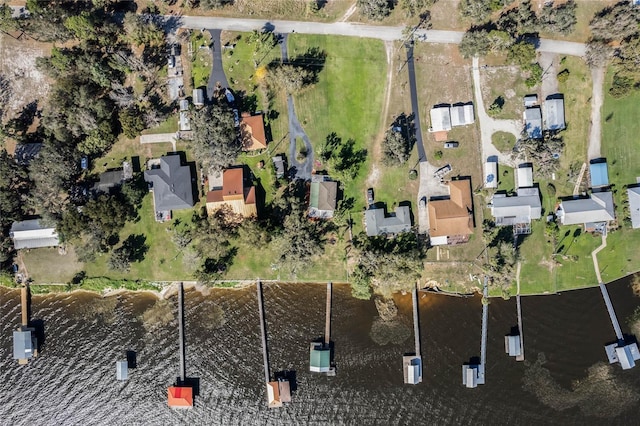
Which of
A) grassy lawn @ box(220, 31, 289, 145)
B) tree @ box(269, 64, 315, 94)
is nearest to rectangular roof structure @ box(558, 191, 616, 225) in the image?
tree @ box(269, 64, 315, 94)

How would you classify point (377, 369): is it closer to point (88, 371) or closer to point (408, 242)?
point (408, 242)

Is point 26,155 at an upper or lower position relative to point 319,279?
upper

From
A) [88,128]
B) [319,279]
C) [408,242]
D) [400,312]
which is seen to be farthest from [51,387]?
[408,242]

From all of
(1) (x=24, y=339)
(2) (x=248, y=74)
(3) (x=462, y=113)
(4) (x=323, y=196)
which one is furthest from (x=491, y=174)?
(1) (x=24, y=339)

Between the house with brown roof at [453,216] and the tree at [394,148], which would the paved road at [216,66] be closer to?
the tree at [394,148]

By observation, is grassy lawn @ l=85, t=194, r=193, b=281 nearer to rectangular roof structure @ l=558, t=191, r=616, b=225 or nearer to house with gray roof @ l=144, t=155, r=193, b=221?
house with gray roof @ l=144, t=155, r=193, b=221

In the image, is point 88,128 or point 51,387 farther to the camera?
point 51,387
